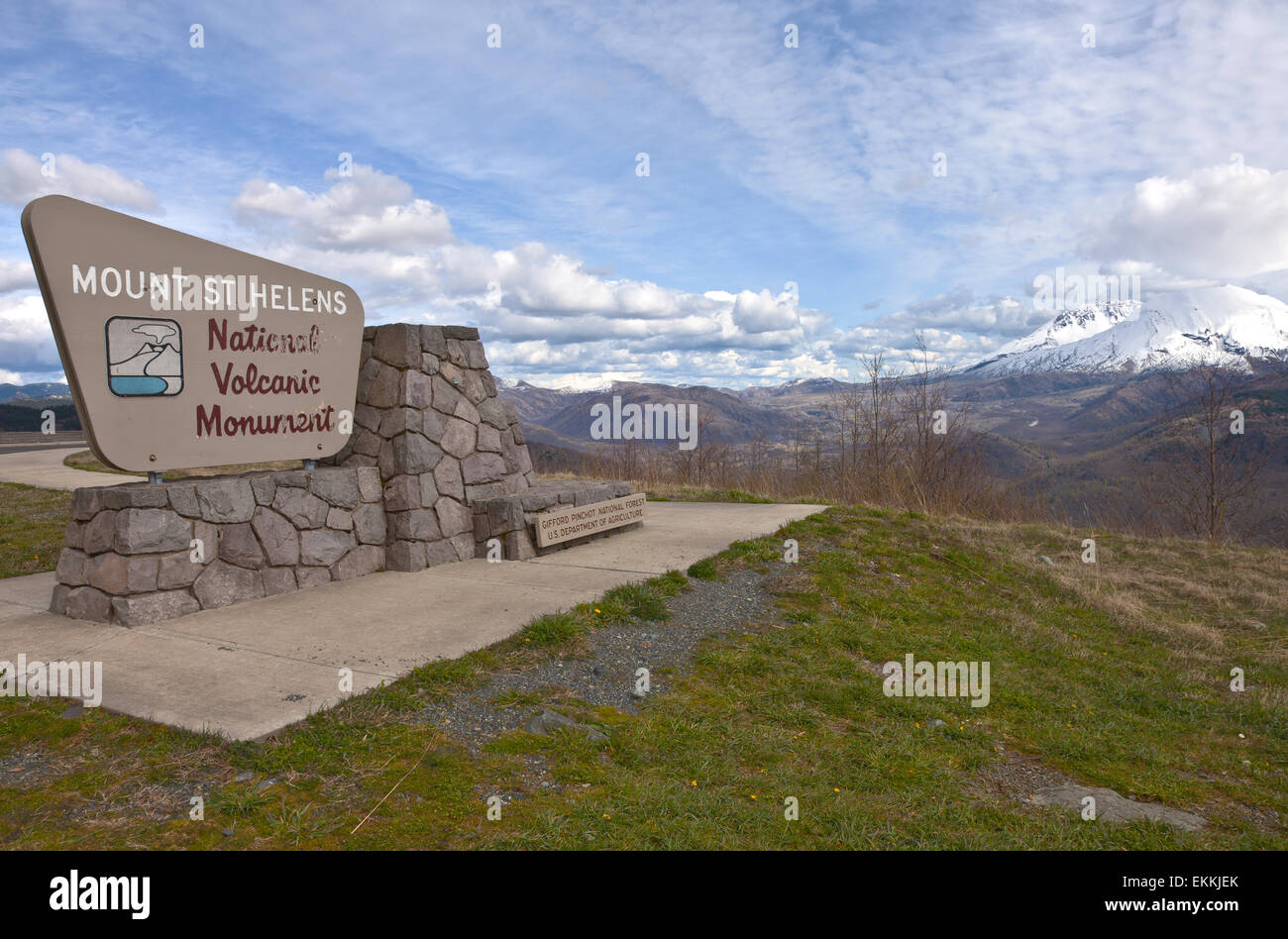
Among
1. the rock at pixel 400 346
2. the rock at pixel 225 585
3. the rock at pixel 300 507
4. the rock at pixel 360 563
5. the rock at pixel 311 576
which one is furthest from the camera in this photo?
the rock at pixel 400 346

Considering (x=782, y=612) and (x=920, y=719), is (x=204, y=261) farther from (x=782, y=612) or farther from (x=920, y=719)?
(x=920, y=719)

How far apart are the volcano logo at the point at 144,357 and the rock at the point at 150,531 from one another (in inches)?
33.3

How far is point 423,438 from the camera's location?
23.4 feet

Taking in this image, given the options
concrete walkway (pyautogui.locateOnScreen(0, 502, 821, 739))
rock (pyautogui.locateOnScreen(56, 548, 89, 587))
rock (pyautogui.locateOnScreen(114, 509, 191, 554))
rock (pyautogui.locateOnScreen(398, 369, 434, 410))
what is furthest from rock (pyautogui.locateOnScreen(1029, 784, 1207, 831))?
rock (pyautogui.locateOnScreen(56, 548, 89, 587))

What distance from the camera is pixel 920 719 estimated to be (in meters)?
4.49

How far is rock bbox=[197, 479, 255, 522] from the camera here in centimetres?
564

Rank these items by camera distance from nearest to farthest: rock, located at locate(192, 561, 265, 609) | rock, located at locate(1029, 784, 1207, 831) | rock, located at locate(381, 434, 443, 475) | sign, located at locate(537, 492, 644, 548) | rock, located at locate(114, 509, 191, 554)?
rock, located at locate(1029, 784, 1207, 831) < rock, located at locate(114, 509, 191, 554) < rock, located at locate(192, 561, 265, 609) < rock, located at locate(381, 434, 443, 475) < sign, located at locate(537, 492, 644, 548)

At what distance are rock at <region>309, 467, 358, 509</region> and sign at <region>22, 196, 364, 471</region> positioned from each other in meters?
0.25

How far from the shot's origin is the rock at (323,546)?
6.39 meters

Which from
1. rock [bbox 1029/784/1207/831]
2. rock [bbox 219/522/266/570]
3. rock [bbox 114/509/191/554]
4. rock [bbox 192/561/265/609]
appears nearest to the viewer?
rock [bbox 1029/784/1207/831]

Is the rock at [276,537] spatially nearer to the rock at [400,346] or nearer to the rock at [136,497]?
the rock at [136,497]

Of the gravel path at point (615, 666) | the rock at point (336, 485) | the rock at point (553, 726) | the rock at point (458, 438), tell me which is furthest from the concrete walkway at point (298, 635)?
the rock at point (458, 438)

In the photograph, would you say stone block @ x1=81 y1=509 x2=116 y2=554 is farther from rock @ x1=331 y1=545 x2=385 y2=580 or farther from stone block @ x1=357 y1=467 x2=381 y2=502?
stone block @ x1=357 y1=467 x2=381 y2=502

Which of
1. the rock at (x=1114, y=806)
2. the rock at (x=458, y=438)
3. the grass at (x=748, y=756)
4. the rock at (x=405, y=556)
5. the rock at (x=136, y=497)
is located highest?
the rock at (x=458, y=438)
